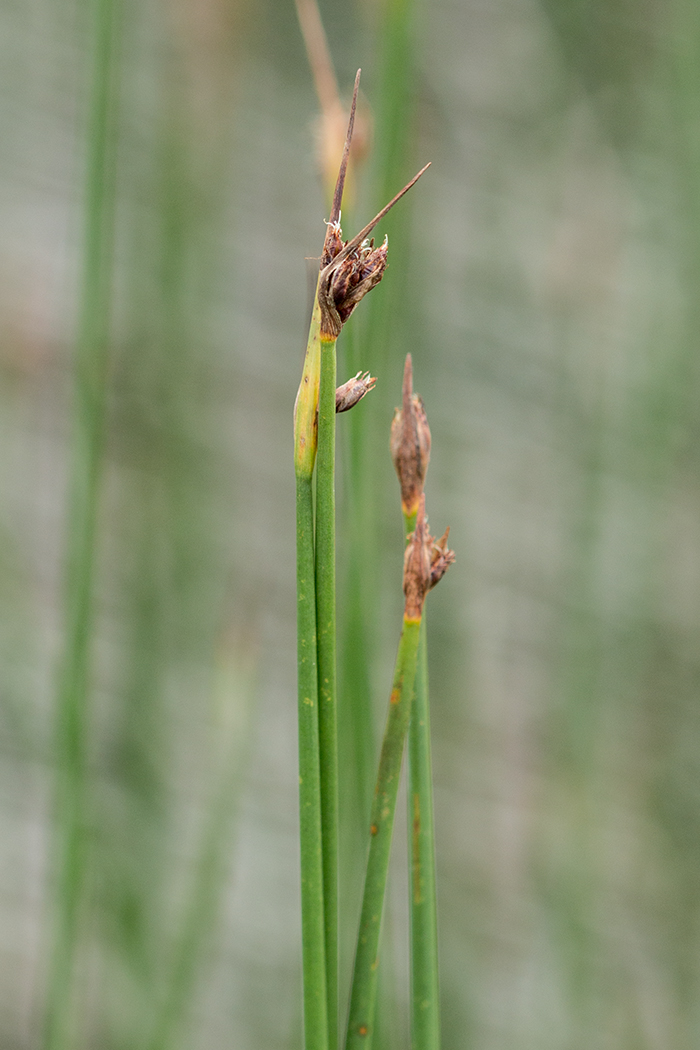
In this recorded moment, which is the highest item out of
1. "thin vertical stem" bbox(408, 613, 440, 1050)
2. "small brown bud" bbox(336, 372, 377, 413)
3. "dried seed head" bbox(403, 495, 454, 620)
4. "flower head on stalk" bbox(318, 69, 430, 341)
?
"flower head on stalk" bbox(318, 69, 430, 341)

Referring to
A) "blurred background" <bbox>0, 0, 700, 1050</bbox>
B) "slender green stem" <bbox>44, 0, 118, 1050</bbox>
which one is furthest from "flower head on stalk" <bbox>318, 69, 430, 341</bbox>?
"blurred background" <bbox>0, 0, 700, 1050</bbox>

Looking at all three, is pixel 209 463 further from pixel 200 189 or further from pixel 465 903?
pixel 465 903

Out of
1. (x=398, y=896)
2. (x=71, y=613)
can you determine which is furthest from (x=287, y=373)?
(x=71, y=613)

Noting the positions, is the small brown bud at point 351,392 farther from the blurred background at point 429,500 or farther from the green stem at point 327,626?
the blurred background at point 429,500

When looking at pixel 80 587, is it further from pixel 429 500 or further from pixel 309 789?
pixel 429 500

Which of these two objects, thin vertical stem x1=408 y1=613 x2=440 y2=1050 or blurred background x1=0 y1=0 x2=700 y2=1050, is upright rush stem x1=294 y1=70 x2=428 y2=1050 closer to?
thin vertical stem x1=408 y1=613 x2=440 y2=1050
